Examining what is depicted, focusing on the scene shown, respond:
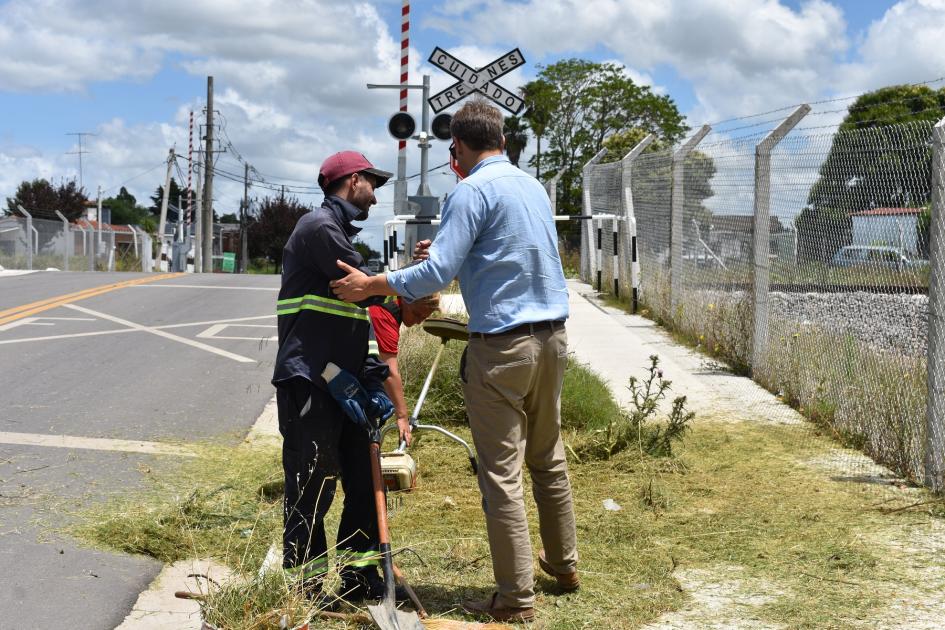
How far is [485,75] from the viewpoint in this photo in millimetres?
11328

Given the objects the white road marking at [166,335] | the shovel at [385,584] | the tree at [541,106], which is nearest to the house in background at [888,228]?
the shovel at [385,584]

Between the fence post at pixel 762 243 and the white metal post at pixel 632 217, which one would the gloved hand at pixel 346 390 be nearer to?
the fence post at pixel 762 243

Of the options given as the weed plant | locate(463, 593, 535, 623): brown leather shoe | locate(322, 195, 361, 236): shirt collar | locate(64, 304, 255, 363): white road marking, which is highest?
locate(322, 195, 361, 236): shirt collar

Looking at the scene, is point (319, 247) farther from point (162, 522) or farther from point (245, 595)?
point (162, 522)

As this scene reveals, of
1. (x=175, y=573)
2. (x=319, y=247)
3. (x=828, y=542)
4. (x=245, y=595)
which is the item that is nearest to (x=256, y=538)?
(x=175, y=573)

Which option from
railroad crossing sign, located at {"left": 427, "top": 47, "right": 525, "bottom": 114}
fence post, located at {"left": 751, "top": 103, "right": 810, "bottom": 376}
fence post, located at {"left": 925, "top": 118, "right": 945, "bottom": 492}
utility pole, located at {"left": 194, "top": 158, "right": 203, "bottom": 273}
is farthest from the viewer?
utility pole, located at {"left": 194, "top": 158, "right": 203, "bottom": 273}

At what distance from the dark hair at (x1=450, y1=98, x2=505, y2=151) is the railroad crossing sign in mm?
6670

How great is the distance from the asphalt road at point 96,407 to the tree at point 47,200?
50409 millimetres

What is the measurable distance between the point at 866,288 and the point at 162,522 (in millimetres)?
4482

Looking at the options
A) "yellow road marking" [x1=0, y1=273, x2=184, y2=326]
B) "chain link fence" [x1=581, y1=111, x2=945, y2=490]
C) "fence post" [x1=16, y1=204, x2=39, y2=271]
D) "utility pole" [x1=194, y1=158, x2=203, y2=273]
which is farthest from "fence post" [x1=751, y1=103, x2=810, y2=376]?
"utility pole" [x1=194, y1=158, x2=203, y2=273]

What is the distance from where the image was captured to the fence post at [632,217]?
46.9 feet

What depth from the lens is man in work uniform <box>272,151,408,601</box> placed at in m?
4.14

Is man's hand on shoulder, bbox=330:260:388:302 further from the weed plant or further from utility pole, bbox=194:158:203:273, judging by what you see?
utility pole, bbox=194:158:203:273

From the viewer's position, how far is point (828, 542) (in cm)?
509
